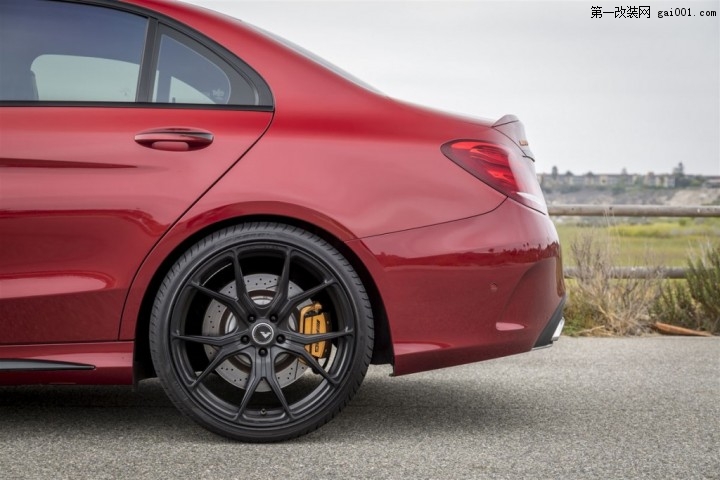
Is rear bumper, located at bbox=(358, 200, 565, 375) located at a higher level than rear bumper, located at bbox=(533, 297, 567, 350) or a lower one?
higher

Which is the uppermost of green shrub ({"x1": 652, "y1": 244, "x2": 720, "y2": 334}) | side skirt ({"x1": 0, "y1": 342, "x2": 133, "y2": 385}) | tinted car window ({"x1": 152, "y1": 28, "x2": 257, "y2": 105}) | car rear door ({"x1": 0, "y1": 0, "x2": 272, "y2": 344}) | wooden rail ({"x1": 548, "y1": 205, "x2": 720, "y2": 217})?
tinted car window ({"x1": 152, "y1": 28, "x2": 257, "y2": 105})

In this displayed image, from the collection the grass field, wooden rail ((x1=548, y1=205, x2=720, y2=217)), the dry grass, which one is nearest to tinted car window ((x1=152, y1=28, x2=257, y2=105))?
the grass field

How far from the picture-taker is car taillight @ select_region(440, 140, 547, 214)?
12.0 ft

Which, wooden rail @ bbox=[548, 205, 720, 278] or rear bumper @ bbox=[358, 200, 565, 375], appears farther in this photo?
wooden rail @ bbox=[548, 205, 720, 278]

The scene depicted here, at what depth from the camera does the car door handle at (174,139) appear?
3.53 m

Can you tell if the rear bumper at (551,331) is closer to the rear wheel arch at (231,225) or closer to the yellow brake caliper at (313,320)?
the rear wheel arch at (231,225)

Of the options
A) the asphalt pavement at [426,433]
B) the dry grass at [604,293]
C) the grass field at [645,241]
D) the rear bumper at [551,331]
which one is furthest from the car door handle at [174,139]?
the dry grass at [604,293]

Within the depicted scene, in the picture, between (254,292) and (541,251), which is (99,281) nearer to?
(254,292)

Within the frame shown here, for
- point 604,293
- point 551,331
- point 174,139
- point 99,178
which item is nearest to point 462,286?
point 551,331

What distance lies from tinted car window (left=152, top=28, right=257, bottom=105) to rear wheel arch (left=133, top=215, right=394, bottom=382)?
0.47 meters

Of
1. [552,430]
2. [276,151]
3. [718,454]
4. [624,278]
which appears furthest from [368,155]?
[624,278]

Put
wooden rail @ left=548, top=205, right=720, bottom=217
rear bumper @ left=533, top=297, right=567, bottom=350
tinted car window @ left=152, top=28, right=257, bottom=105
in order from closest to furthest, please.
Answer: tinted car window @ left=152, top=28, right=257, bottom=105 < rear bumper @ left=533, top=297, right=567, bottom=350 < wooden rail @ left=548, top=205, right=720, bottom=217

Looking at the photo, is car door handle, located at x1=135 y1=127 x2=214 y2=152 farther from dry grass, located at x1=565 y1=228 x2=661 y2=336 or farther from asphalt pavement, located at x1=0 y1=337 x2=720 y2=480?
dry grass, located at x1=565 y1=228 x2=661 y2=336

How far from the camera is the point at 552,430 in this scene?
396 centimetres
